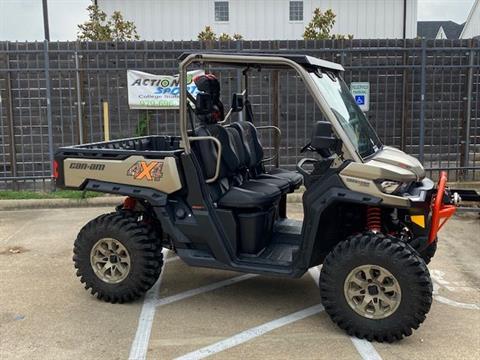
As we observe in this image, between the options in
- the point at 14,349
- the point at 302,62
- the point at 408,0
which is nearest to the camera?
the point at 14,349

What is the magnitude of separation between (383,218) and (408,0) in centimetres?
2440

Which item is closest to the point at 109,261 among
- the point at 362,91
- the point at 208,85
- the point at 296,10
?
the point at 208,85

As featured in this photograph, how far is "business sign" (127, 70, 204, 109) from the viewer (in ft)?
31.8

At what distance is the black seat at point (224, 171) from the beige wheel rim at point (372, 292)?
3.39ft

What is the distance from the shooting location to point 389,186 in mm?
3857

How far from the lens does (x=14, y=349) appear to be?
382 centimetres

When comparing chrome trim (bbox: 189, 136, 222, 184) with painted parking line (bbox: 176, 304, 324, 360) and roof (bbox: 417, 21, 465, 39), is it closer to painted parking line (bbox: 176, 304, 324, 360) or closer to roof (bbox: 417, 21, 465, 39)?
painted parking line (bbox: 176, 304, 324, 360)

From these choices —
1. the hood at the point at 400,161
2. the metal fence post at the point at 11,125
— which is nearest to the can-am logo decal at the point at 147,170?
the hood at the point at 400,161

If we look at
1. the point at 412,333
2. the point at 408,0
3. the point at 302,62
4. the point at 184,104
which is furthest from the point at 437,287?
the point at 408,0

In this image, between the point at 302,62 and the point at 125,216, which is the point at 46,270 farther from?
the point at 302,62

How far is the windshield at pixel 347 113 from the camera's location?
13.5ft

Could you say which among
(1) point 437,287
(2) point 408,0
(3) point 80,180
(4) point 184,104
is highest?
(2) point 408,0

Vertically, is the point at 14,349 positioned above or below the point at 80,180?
below

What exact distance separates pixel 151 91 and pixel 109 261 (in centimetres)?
573
